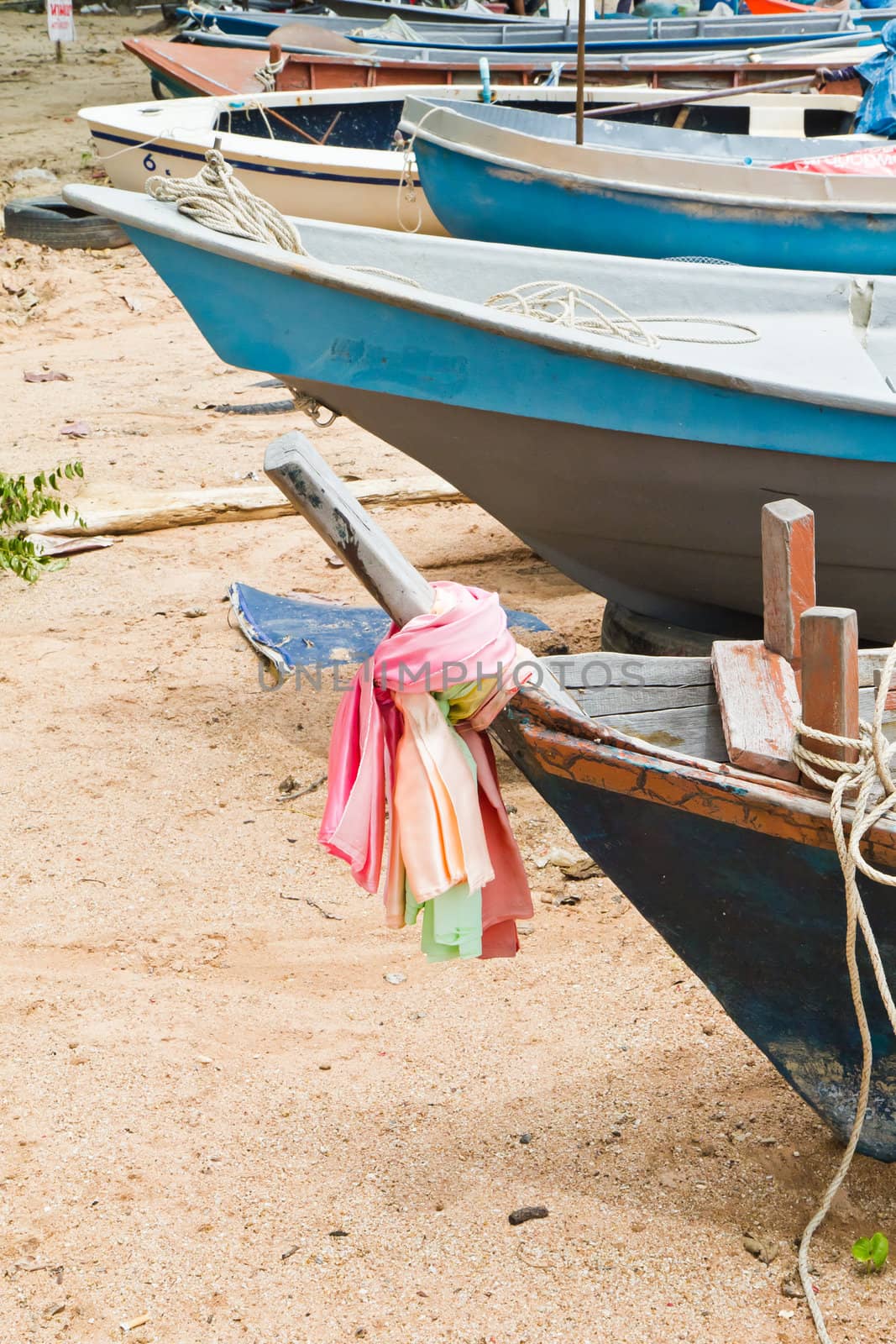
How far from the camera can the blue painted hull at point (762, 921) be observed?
1938 mm

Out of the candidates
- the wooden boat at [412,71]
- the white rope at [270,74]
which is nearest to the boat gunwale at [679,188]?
the wooden boat at [412,71]

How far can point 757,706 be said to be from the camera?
2152mm

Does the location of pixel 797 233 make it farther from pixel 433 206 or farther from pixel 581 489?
pixel 581 489

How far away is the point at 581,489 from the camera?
3.68 meters

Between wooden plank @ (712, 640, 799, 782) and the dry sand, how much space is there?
835mm

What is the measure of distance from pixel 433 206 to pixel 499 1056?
419cm

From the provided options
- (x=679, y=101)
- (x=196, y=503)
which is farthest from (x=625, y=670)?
(x=679, y=101)

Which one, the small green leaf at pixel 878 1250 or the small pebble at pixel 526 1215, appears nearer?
the small green leaf at pixel 878 1250

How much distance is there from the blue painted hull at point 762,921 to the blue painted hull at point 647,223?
3.65 meters

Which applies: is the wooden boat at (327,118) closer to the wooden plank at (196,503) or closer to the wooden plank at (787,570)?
the wooden plank at (196,503)

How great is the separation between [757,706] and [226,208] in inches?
93.6

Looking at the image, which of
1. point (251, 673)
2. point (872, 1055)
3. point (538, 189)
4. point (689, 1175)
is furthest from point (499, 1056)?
point (538, 189)

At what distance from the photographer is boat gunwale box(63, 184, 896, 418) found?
3215mm

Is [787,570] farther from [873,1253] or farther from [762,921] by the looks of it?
[873,1253]
